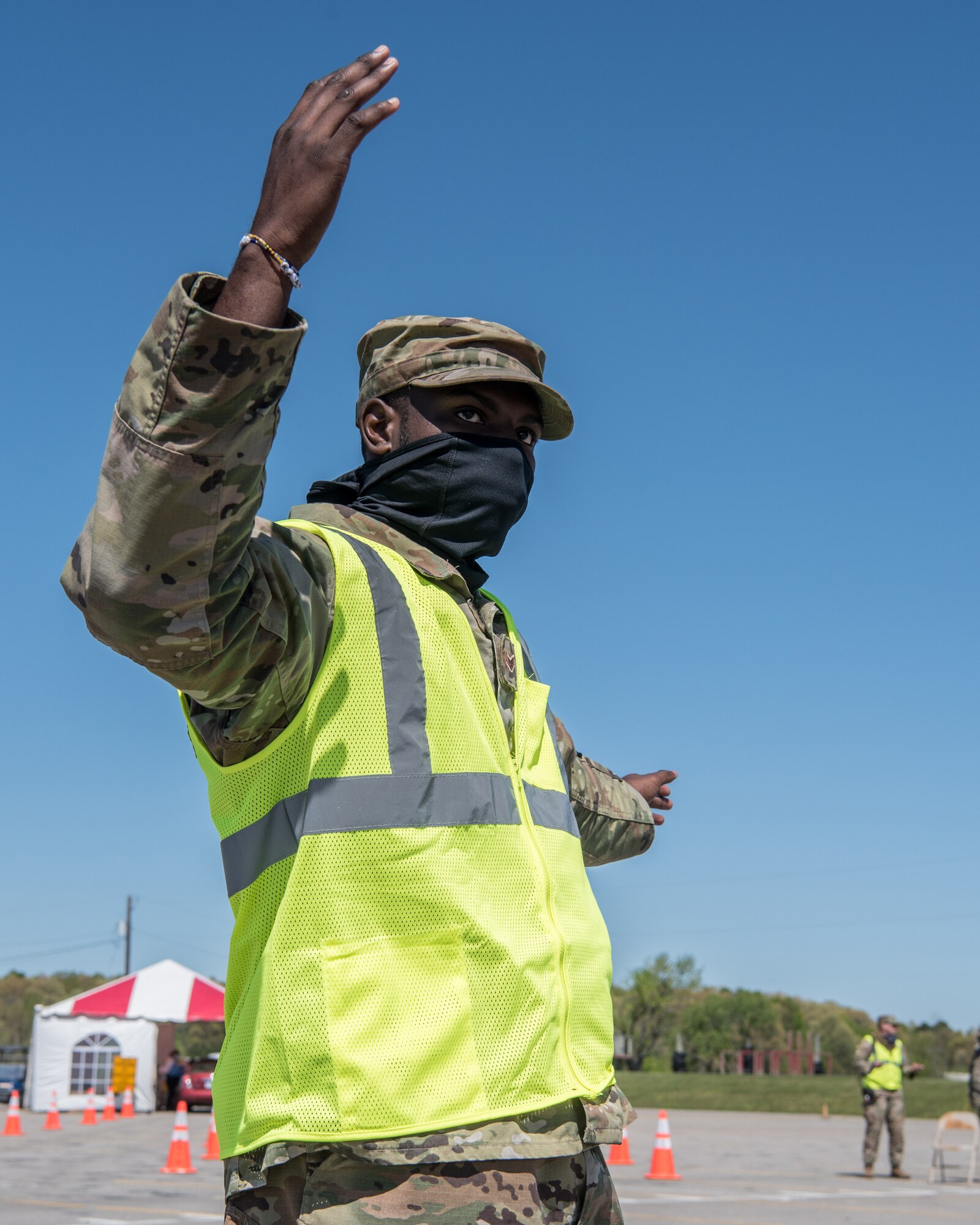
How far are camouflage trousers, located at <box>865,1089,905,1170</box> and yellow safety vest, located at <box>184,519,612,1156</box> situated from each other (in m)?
15.4

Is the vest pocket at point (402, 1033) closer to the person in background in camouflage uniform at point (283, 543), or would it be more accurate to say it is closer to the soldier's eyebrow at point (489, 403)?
the person in background in camouflage uniform at point (283, 543)

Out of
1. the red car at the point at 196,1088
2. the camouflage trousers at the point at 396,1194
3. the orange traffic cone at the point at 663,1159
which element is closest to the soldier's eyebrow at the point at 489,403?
the camouflage trousers at the point at 396,1194

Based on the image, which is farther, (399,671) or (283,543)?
(399,671)

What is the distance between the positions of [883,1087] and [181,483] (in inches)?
660

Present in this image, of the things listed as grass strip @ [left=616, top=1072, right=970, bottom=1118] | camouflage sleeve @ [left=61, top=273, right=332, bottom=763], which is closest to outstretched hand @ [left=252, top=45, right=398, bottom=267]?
camouflage sleeve @ [left=61, top=273, right=332, bottom=763]

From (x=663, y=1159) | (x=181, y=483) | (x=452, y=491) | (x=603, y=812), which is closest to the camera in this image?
(x=181, y=483)

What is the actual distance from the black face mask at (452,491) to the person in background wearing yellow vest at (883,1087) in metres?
15.3

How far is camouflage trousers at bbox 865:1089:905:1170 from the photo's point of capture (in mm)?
16016

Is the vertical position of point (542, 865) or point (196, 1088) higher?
point (542, 865)

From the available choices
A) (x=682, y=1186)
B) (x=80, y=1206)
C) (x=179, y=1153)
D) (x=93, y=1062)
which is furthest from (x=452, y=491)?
(x=93, y=1062)

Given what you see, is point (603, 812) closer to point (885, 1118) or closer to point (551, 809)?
point (551, 809)

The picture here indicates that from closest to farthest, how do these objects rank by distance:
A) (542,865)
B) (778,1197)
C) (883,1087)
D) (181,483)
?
(181,483) < (542,865) < (778,1197) < (883,1087)

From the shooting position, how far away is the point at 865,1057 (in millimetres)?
16875

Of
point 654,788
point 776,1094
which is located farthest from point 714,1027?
point 654,788
